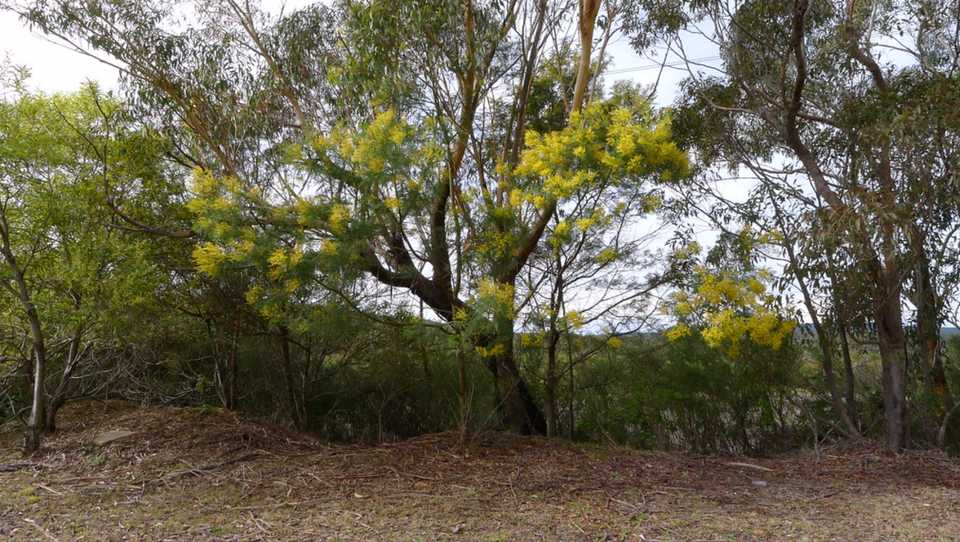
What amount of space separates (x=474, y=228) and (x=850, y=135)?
3.38 metres

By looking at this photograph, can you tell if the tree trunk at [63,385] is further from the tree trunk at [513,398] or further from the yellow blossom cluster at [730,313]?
the yellow blossom cluster at [730,313]

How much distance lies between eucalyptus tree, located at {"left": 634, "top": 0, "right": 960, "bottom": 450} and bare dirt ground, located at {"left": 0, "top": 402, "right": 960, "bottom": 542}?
54.9 inches

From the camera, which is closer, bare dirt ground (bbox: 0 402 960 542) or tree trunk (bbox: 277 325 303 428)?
bare dirt ground (bbox: 0 402 960 542)

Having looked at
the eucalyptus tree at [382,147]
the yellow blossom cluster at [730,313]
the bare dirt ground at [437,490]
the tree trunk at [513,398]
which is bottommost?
the bare dirt ground at [437,490]

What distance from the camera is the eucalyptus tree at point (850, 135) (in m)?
4.98

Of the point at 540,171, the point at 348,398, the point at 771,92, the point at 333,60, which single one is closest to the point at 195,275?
the point at 348,398

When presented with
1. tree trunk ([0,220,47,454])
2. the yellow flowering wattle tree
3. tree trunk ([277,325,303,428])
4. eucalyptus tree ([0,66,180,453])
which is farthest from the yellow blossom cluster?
tree trunk ([0,220,47,454])

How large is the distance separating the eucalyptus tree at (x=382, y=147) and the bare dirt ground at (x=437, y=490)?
103cm

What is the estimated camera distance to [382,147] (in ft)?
15.2

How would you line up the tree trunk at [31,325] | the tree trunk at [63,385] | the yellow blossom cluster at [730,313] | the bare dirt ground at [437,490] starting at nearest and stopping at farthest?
the bare dirt ground at [437,490] → the yellow blossom cluster at [730,313] → the tree trunk at [31,325] → the tree trunk at [63,385]

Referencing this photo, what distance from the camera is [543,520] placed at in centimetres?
383

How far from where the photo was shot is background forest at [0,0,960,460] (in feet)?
16.1

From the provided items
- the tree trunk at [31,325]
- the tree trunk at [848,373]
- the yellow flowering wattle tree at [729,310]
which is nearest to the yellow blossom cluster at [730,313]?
the yellow flowering wattle tree at [729,310]

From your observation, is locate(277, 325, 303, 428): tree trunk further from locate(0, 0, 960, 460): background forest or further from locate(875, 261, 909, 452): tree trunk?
locate(875, 261, 909, 452): tree trunk
